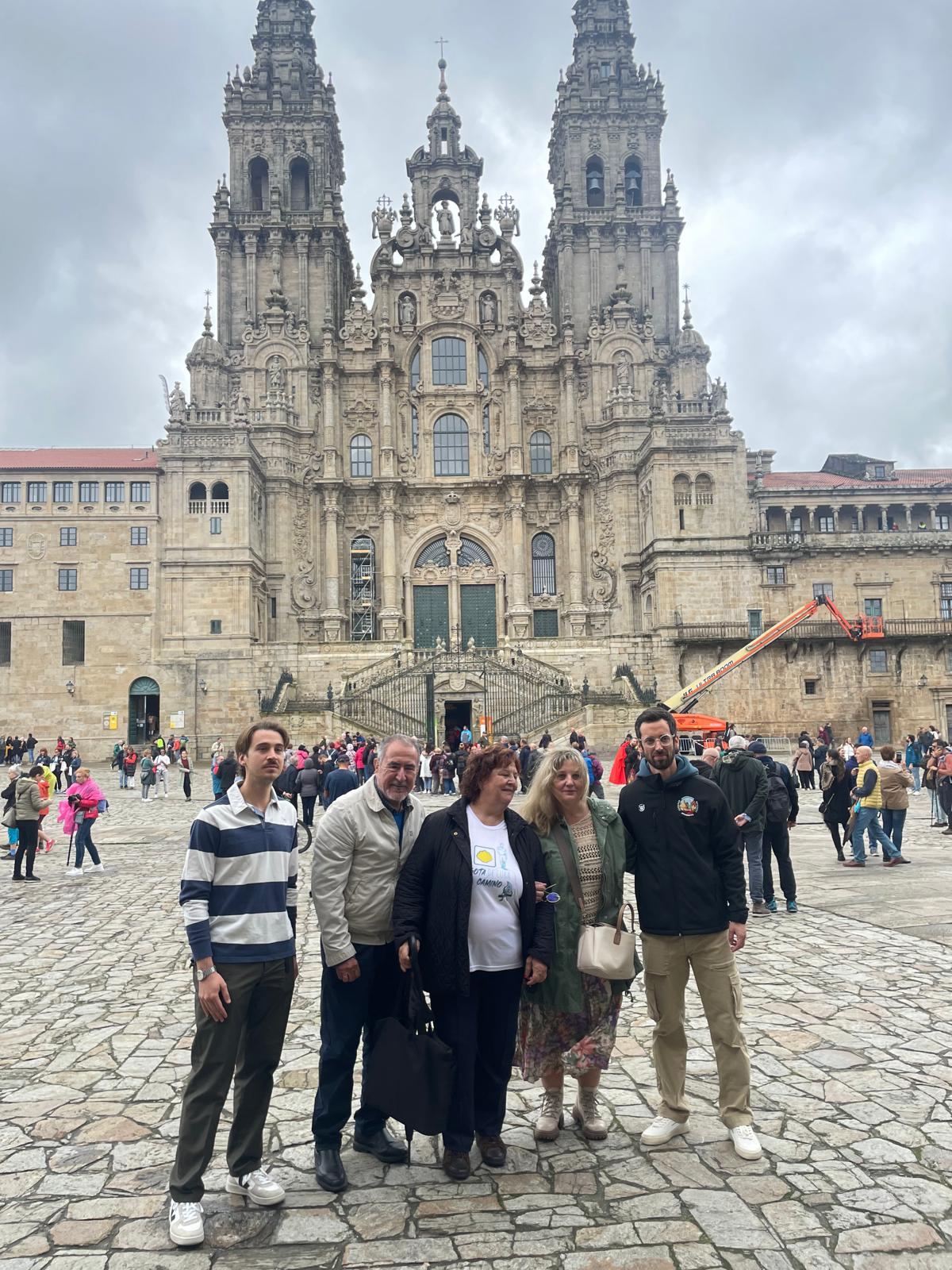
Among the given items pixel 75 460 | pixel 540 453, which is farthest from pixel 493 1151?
pixel 540 453

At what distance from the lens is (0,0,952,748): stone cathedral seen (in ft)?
129

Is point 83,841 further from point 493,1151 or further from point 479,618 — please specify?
point 479,618

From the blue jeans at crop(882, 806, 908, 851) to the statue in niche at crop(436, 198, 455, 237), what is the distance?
44715 millimetres

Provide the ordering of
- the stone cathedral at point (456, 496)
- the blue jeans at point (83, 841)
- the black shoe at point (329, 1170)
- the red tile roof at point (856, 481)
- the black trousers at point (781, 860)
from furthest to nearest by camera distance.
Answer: the red tile roof at point (856, 481) → the stone cathedral at point (456, 496) → the blue jeans at point (83, 841) → the black trousers at point (781, 860) → the black shoe at point (329, 1170)

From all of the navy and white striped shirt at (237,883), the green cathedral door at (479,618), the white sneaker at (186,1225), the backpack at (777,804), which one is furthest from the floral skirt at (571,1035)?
the green cathedral door at (479,618)

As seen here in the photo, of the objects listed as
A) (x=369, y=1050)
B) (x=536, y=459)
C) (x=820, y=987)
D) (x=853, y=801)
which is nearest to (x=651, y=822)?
(x=369, y=1050)

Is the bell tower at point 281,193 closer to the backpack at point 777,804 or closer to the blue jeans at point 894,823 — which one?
the blue jeans at point 894,823

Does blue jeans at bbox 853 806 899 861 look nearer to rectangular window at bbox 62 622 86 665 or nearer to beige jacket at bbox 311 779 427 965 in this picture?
beige jacket at bbox 311 779 427 965

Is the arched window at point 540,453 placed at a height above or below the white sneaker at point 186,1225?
above

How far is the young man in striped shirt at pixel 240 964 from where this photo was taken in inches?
167

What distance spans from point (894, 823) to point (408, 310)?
41999 millimetres

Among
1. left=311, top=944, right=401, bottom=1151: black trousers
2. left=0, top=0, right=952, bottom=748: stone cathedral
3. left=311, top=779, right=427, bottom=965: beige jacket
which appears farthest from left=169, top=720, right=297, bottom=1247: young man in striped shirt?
left=0, top=0, right=952, bottom=748: stone cathedral

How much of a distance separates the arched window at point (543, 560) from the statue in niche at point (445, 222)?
17.7m

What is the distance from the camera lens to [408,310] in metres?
49.3
